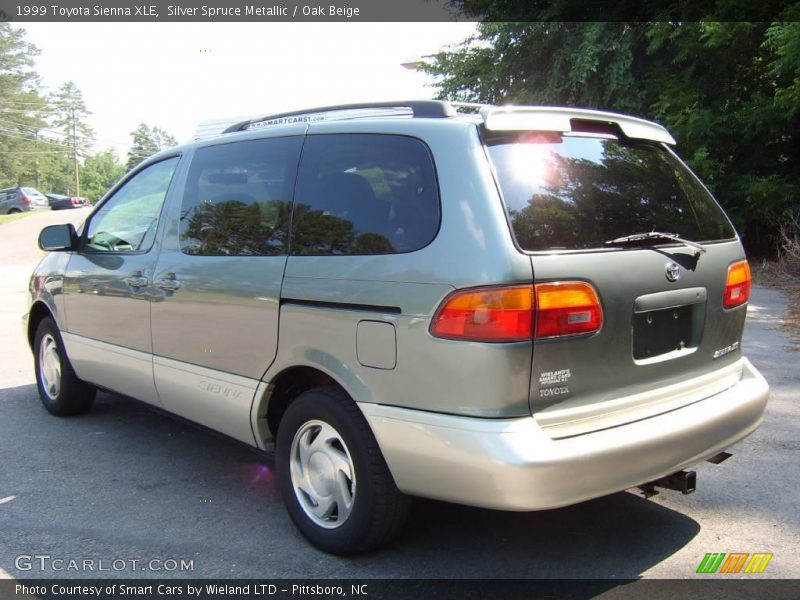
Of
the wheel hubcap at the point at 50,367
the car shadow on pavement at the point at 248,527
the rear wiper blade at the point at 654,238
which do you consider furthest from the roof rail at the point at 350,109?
the wheel hubcap at the point at 50,367

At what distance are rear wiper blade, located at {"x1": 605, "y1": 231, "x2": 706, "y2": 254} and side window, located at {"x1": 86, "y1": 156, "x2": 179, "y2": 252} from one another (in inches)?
105

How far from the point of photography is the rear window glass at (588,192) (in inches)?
104

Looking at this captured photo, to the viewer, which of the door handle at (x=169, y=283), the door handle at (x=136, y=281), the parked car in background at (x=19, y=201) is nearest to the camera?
the door handle at (x=169, y=283)

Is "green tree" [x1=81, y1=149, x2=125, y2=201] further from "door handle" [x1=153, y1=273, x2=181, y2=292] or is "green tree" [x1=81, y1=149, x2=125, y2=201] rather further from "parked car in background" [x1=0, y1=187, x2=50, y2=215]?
"door handle" [x1=153, y1=273, x2=181, y2=292]

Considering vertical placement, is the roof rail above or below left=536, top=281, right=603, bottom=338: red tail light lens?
above

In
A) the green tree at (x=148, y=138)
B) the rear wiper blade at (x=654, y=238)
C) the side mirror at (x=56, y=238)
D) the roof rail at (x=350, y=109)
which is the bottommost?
the side mirror at (x=56, y=238)

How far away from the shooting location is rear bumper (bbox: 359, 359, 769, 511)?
242cm

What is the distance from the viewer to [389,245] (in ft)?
9.25

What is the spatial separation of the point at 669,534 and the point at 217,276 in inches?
99.2

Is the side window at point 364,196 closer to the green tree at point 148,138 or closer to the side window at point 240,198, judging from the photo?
the side window at point 240,198

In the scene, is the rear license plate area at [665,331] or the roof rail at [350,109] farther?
the roof rail at [350,109]

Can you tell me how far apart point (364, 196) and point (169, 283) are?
1435mm

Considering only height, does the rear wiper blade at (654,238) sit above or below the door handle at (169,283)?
above

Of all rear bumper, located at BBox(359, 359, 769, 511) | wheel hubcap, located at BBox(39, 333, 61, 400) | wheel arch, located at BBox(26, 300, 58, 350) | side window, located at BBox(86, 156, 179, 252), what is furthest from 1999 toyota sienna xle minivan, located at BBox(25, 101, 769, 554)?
wheel arch, located at BBox(26, 300, 58, 350)
